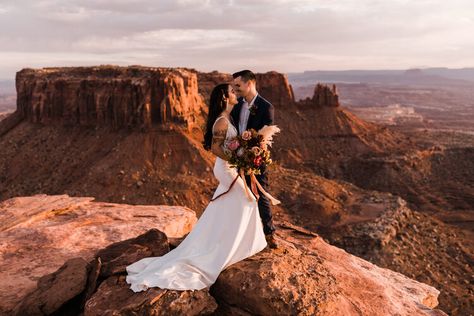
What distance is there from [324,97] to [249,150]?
68.5 metres

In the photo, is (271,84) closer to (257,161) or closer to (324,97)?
(324,97)

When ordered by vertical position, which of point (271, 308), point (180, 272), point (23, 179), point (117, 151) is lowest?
point (23, 179)

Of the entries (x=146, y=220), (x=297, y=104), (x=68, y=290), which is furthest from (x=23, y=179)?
(x=297, y=104)

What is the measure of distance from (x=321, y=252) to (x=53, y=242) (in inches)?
304

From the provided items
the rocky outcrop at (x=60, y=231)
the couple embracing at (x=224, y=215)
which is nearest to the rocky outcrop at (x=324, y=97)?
the rocky outcrop at (x=60, y=231)

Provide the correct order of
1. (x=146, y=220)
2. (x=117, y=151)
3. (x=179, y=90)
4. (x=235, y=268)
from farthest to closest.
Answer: (x=179, y=90), (x=117, y=151), (x=146, y=220), (x=235, y=268)

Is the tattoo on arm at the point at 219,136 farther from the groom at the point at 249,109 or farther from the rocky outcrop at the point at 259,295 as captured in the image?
Result: the rocky outcrop at the point at 259,295

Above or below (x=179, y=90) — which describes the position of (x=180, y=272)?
below

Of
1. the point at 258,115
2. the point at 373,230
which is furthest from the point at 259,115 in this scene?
the point at 373,230

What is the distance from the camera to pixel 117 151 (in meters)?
39.4

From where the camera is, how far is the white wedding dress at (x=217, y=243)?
732cm

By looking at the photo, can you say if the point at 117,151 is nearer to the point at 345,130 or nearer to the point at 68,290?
the point at 68,290

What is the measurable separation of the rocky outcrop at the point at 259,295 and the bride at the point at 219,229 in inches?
10.6

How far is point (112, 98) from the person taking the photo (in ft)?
146
